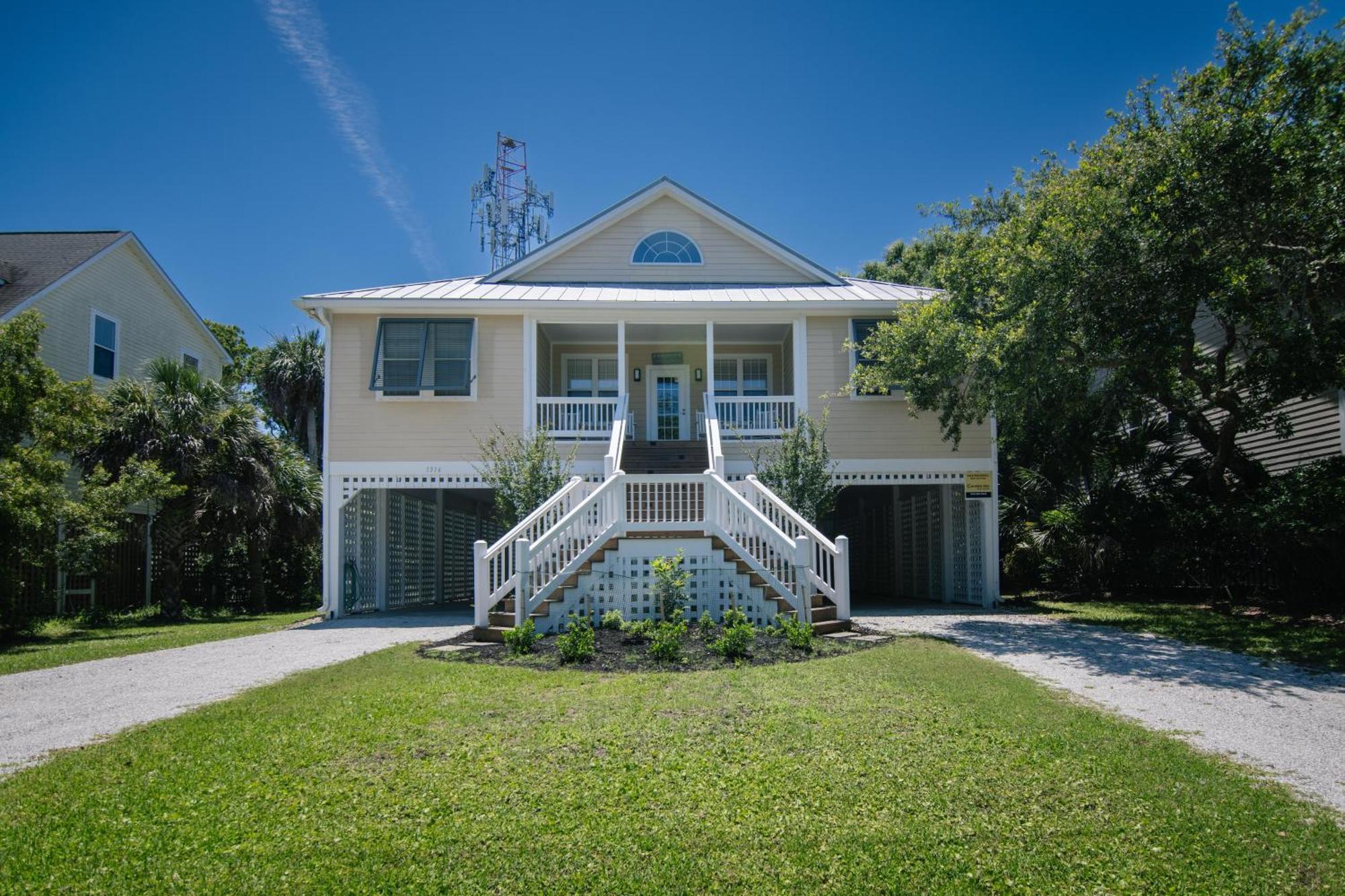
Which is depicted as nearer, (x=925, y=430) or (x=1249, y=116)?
(x=1249, y=116)

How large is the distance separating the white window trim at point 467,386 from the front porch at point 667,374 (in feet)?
3.43

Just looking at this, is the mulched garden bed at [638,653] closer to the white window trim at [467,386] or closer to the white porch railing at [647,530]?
the white porch railing at [647,530]

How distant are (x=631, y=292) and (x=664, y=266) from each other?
1.86m

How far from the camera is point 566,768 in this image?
5.03 m

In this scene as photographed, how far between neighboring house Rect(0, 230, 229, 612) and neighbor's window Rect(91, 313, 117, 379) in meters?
0.02

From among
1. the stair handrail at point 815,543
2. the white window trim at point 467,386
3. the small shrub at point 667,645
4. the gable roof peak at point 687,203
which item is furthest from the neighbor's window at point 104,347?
the small shrub at point 667,645

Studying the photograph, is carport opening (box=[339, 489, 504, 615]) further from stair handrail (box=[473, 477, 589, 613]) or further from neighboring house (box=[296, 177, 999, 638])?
stair handrail (box=[473, 477, 589, 613])

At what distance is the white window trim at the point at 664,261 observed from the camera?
18391mm

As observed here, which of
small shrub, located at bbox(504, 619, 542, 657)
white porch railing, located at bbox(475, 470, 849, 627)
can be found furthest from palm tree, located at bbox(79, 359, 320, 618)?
small shrub, located at bbox(504, 619, 542, 657)

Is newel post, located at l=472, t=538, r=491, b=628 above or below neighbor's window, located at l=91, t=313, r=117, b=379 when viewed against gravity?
below

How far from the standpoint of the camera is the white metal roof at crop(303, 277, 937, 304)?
16.0 meters

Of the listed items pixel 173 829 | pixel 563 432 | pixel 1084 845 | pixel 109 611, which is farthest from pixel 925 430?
pixel 109 611

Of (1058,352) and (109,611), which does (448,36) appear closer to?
(1058,352)

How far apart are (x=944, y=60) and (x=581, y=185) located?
14.9m
